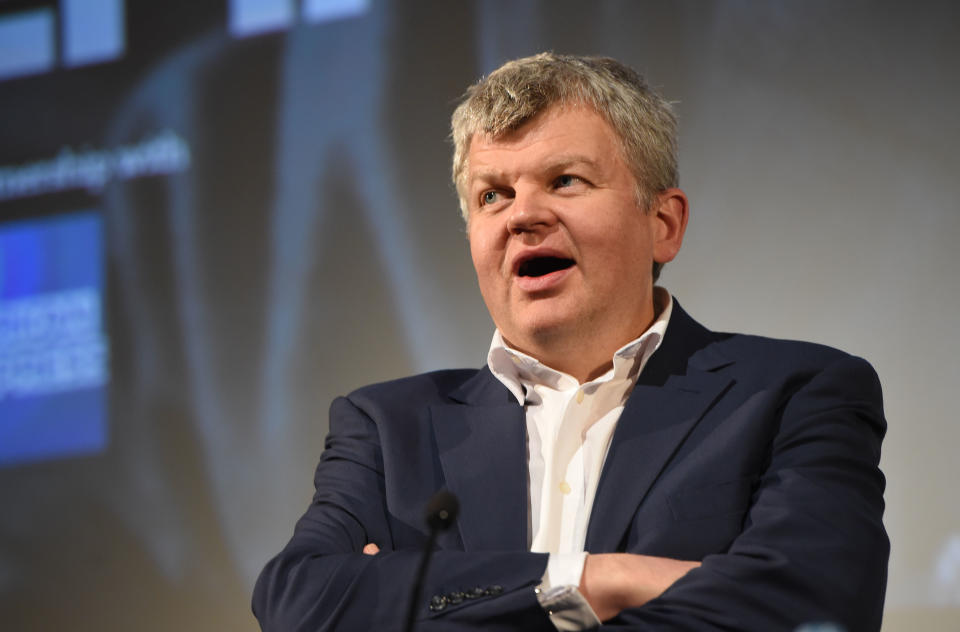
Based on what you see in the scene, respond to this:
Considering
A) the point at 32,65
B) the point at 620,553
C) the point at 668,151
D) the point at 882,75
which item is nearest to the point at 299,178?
the point at 32,65

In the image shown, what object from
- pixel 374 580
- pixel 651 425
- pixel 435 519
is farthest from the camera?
pixel 651 425

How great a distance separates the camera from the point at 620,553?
1.97 meters

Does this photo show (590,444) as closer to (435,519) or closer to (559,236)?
(559,236)

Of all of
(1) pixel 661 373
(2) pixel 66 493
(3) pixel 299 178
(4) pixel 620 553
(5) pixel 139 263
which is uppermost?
(3) pixel 299 178

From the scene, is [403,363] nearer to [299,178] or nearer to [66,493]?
[299,178]

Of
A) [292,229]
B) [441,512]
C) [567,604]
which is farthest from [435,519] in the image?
[292,229]

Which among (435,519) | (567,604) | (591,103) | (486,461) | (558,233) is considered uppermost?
(591,103)

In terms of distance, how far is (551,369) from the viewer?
2.43 metres

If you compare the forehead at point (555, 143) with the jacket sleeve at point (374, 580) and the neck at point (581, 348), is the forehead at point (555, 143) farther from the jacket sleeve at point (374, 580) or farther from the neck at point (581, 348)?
the jacket sleeve at point (374, 580)

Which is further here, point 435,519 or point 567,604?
point 567,604

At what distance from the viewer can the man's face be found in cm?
233

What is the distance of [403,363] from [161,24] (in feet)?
5.51

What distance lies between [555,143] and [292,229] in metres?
1.76

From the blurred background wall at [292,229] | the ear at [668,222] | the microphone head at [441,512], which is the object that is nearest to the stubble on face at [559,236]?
the ear at [668,222]
